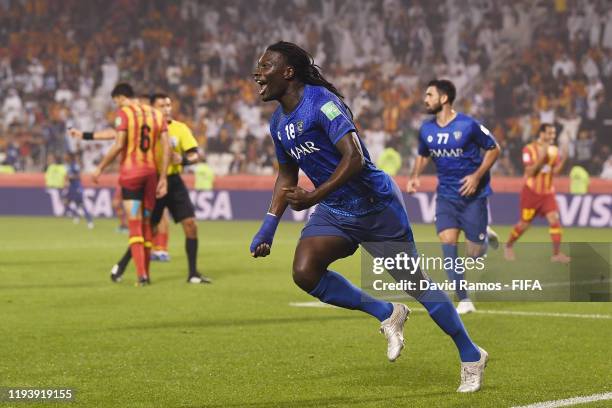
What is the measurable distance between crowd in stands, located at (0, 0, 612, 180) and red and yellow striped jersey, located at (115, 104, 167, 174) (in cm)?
1597

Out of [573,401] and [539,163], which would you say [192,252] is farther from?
[573,401]

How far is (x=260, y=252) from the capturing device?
6777mm

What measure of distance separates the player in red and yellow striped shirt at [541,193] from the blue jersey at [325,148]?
1124 cm

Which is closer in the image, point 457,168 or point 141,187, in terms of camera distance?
point 457,168

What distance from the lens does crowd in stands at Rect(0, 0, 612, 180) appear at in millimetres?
30266

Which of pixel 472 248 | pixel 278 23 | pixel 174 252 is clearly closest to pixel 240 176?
pixel 278 23

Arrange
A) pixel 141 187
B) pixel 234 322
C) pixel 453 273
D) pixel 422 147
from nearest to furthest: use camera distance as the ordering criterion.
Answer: pixel 234 322 < pixel 453 273 < pixel 422 147 < pixel 141 187

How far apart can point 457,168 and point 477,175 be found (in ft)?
1.22

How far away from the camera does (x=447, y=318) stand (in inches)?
A: 270

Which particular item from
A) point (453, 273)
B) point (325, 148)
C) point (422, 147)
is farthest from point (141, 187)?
point (325, 148)

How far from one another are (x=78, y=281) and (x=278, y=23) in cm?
2264

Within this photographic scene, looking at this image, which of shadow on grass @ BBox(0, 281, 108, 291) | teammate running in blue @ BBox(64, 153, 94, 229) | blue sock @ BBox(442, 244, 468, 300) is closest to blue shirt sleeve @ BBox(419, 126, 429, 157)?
blue sock @ BBox(442, 244, 468, 300)

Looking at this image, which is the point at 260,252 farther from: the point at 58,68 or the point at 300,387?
the point at 58,68

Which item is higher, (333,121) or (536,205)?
(333,121)
